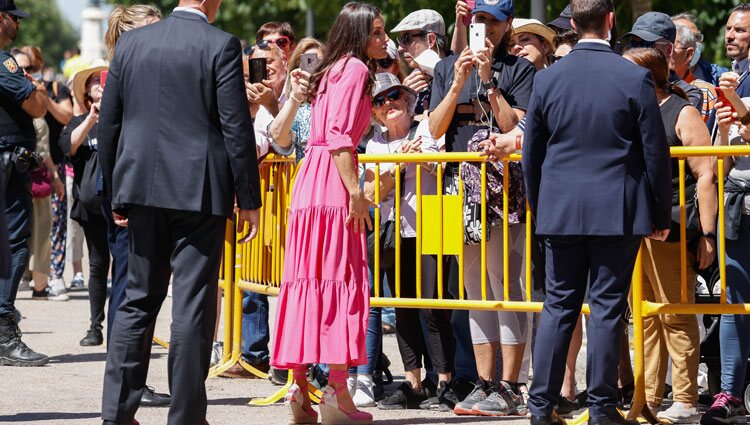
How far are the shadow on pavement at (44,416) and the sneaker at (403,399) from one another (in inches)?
65.0

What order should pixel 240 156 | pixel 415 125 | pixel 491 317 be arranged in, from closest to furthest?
pixel 240 156
pixel 491 317
pixel 415 125

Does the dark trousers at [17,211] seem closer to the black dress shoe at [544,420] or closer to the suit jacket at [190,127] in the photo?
the suit jacket at [190,127]

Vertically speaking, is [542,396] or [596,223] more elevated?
[596,223]

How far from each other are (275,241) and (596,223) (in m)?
2.65

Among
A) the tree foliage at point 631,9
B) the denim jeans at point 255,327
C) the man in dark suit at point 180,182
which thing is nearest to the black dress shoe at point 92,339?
the denim jeans at point 255,327

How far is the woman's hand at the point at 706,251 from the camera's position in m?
6.91

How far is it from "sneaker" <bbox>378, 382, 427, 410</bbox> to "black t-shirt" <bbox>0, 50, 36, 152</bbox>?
3.45 metres

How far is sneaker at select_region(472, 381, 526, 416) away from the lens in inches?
291

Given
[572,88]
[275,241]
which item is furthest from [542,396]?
[275,241]

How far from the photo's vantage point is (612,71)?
6.33 m

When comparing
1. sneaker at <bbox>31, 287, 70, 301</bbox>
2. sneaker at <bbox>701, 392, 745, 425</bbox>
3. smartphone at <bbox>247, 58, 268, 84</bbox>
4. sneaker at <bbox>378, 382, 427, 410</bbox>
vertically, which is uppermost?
smartphone at <bbox>247, 58, 268, 84</bbox>

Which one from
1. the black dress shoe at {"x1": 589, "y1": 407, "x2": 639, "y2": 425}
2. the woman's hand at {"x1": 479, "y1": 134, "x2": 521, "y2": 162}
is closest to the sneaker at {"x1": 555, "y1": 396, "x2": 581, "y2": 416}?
the black dress shoe at {"x1": 589, "y1": 407, "x2": 639, "y2": 425}

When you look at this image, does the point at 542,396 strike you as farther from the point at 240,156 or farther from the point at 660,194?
the point at 240,156

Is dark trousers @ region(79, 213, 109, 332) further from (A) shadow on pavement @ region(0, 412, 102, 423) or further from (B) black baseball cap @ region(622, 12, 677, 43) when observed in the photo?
(B) black baseball cap @ region(622, 12, 677, 43)
